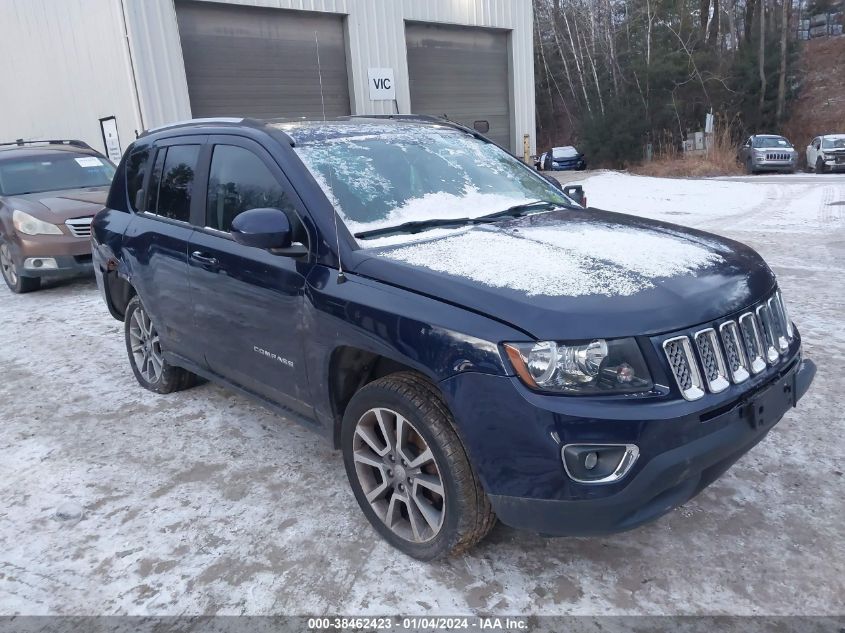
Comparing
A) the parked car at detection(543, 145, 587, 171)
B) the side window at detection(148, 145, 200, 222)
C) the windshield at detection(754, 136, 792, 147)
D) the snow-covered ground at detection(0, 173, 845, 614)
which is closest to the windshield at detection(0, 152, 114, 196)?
the snow-covered ground at detection(0, 173, 845, 614)

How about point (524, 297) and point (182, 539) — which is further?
point (182, 539)

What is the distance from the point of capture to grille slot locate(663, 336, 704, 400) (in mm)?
2301

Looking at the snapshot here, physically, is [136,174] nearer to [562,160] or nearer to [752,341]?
[752,341]

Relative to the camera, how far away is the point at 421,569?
8.98 ft

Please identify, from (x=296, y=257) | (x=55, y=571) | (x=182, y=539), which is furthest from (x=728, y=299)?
(x=55, y=571)

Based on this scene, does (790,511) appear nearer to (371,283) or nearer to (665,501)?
(665,501)

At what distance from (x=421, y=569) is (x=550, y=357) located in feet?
3.65

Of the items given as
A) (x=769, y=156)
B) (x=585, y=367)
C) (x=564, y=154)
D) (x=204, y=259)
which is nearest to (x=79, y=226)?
(x=204, y=259)

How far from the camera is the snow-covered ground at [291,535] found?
2.57m

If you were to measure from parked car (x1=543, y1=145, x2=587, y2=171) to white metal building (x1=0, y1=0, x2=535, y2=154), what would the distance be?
14598mm

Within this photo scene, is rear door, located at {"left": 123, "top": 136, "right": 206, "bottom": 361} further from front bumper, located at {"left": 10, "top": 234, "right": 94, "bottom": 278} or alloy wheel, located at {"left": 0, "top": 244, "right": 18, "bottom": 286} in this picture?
alloy wheel, located at {"left": 0, "top": 244, "right": 18, "bottom": 286}

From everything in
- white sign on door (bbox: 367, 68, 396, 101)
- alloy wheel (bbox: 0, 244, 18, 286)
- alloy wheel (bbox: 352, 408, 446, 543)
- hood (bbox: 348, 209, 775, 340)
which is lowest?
alloy wheel (bbox: 352, 408, 446, 543)

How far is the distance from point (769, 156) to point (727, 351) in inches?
1012

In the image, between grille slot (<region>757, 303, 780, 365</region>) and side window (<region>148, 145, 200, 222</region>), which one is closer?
grille slot (<region>757, 303, 780, 365</region>)
